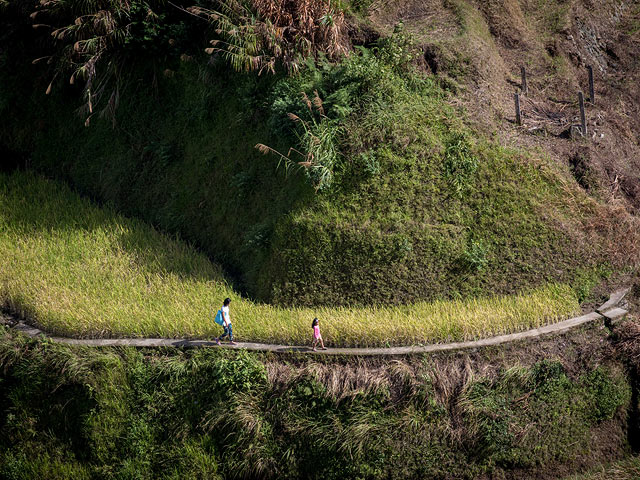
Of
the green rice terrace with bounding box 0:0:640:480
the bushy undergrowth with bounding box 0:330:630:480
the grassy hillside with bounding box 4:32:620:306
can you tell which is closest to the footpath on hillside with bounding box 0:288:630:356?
the green rice terrace with bounding box 0:0:640:480

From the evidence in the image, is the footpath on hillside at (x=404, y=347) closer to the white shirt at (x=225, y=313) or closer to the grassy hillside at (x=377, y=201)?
the white shirt at (x=225, y=313)

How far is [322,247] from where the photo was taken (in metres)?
11.6

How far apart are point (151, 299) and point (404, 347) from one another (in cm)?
558

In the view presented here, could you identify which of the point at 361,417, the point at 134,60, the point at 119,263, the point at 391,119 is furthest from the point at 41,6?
the point at 361,417

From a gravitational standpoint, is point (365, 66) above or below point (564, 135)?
above

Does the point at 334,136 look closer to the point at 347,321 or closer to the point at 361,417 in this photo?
the point at 347,321

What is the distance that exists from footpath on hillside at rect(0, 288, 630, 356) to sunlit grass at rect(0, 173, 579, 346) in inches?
5.6

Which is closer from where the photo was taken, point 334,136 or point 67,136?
point 334,136

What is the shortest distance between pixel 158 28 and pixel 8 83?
20.6 ft

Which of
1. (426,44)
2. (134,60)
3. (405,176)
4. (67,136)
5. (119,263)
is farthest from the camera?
(67,136)

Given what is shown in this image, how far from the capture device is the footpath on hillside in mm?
10117

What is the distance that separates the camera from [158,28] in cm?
1420

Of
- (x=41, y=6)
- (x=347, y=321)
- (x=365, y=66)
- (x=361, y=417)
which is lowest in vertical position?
(x=361, y=417)

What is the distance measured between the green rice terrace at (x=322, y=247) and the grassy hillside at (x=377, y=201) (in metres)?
0.05
